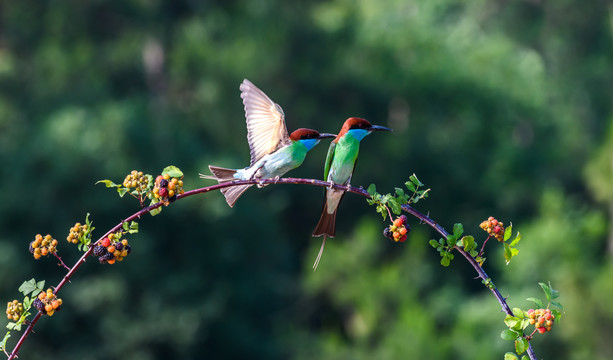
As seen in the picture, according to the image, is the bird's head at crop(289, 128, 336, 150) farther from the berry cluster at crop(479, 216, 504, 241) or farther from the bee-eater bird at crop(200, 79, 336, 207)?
the berry cluster at crop(479, 216, 504, 241)

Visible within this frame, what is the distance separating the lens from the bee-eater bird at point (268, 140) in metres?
3.06

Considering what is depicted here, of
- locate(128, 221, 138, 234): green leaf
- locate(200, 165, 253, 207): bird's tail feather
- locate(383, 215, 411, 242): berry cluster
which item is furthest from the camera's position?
locate(200, 165, 253, 207): bird's tail feather

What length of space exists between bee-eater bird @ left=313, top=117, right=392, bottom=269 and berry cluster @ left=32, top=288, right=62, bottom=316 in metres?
1.07

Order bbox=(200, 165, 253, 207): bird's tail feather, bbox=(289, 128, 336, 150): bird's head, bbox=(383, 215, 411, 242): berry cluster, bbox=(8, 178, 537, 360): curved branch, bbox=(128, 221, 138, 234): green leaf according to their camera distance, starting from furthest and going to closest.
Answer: bbox=(289, 128, 336, 150): bird's head → bbox=(200, 165, 253, 207): bird's tail feather → bbox=(383, 215, 411, 242): berry cluster → bbox=(128, 221, 138, 234): green leaf → bbox=(8, 178, 537, 360): curved branch

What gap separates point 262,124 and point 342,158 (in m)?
0.32

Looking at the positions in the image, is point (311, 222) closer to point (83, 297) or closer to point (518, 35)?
point (83, 297)

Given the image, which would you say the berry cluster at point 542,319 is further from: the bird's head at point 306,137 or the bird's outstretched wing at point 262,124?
the bird's outstretched wing at point 262,124

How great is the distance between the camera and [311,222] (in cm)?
2094

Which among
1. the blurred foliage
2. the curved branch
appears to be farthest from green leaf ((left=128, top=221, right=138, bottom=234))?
the blurred foliage

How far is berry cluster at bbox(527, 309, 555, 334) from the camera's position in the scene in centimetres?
217

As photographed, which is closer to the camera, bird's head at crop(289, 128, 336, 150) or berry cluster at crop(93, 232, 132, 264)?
berry cluster at crop(93, 232, 132, 264)

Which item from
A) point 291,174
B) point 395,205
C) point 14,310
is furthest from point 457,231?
point 291,174

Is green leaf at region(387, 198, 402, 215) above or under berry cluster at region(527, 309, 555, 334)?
above

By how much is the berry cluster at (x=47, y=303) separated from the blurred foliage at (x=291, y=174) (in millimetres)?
12198
